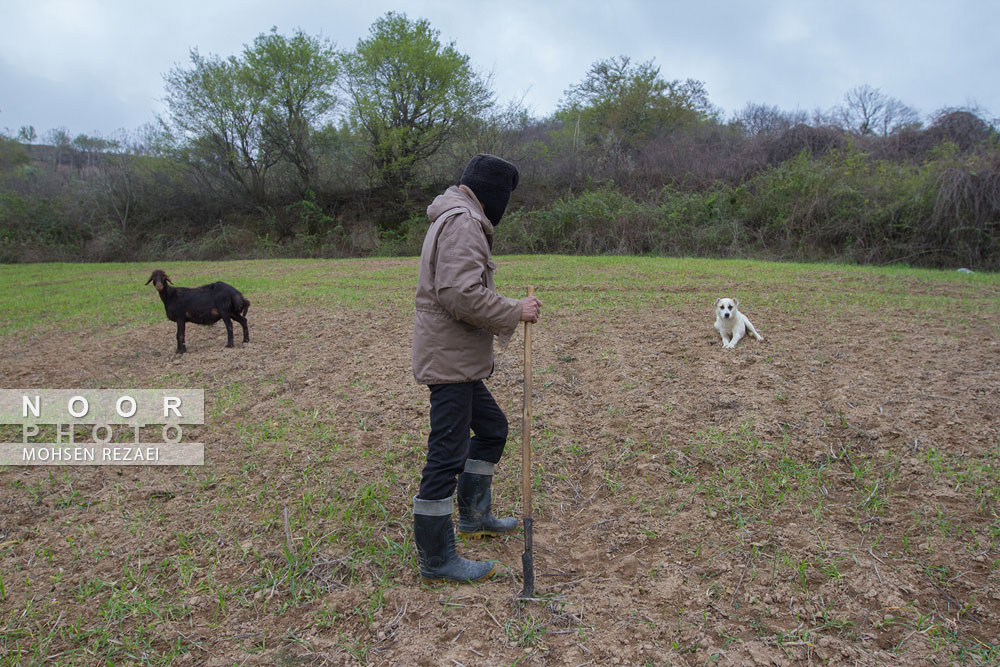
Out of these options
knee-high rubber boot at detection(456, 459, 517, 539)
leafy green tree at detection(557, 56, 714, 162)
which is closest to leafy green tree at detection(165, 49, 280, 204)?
leafy green tree at detection(557, 56, 714, 162)

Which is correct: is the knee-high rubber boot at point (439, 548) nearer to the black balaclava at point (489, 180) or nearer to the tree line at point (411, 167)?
the black balaclava at point (489, 180)

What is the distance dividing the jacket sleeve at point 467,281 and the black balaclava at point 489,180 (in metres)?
0.26

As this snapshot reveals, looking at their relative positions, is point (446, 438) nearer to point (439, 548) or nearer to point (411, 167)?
point (439, 548)

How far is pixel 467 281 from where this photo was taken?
2.51 metres

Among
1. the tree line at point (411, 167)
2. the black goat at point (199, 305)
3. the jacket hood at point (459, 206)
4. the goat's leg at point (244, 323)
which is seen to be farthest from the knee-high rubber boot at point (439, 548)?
the tree line at point (411, 167)

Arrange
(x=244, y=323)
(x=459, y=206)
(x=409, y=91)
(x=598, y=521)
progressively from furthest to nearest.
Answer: (x=409, y=91) < (x=244, y=323) < (x=598, y=521) < (x=459, y=206)

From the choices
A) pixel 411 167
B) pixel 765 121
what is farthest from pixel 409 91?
pixel 765 121

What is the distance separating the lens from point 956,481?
3.38 meters

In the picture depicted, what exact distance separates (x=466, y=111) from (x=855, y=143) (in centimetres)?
1436

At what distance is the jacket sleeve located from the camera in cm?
251

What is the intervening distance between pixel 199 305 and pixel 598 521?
542 cm

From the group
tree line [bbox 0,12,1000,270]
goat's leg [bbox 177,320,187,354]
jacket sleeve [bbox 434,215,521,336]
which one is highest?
tree line [bbox 0,12,1000,270]

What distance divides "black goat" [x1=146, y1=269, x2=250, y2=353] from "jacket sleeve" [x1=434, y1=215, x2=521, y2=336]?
4.99 m

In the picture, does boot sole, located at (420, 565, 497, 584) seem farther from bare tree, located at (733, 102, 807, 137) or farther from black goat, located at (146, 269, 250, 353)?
bare tree, located at (733, 102, 807, 137)
